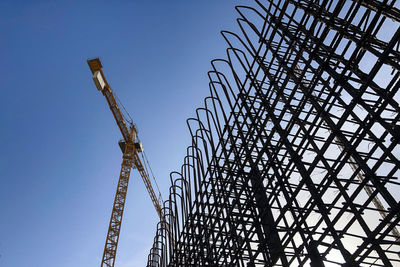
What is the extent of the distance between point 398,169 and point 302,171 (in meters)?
1.56

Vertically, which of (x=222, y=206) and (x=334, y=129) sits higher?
(x=222, y=206)

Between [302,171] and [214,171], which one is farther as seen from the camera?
[214,171]

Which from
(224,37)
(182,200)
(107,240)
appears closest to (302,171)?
(224,37)

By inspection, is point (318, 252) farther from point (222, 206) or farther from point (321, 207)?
point (222, 206)

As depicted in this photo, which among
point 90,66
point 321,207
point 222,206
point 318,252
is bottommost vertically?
point 318,252

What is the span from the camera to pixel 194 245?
9.64 metres

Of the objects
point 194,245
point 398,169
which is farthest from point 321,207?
point 194,245

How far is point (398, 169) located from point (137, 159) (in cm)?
4398

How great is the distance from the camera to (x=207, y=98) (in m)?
10.3

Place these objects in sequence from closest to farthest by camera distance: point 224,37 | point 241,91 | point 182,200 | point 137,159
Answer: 1. point 241,91
2. point 224,37
3. point 182,200
4. point 137,159

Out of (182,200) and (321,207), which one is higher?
(182,200)

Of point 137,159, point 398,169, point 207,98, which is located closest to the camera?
point 398,169

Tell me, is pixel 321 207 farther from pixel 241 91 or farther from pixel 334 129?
pixel 241 91

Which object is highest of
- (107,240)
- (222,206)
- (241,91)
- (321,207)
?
(107,240)
